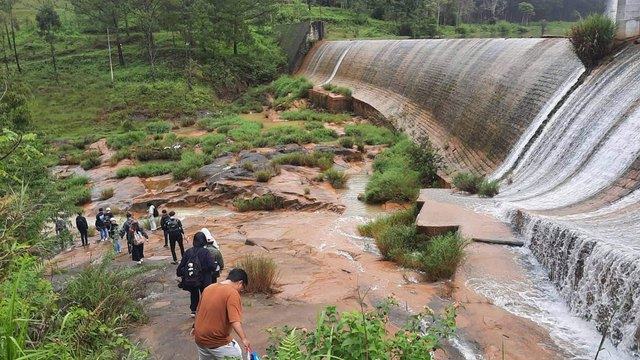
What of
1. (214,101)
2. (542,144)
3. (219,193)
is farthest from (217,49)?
(542,144)

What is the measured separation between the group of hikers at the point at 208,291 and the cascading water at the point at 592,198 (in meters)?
2.85

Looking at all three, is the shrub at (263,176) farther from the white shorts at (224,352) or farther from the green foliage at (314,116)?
the white shorts at (224,352)

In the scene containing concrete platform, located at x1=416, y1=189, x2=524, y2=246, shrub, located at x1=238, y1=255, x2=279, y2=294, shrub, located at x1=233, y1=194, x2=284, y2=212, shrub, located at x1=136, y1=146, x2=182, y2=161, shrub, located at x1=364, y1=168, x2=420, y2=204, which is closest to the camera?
shrub, located at x1=238, y1=255, x2=279, y2=294

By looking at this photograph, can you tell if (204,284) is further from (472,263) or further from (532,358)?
(472,263)

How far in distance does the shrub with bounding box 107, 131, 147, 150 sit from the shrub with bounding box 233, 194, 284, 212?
10759 mm

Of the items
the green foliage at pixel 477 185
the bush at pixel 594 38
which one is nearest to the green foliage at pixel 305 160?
the green foliage at pixel 477 185

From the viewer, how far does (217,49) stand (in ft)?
115

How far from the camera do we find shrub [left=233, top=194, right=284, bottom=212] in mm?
13023

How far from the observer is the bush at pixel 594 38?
11.3m

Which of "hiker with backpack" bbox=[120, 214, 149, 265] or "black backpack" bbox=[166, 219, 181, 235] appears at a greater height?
"black backpack" bbox=[166, 219, 181, 235]

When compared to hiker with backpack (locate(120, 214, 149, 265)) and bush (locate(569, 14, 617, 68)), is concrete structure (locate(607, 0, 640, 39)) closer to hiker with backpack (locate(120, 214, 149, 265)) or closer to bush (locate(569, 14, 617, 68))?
bush (locate(569, 14, 617, 68))

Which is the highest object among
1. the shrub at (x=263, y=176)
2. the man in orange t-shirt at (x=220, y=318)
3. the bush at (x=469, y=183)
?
the man in orange t-shirt at (x=220, y=318)

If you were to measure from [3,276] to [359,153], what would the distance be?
1465cm

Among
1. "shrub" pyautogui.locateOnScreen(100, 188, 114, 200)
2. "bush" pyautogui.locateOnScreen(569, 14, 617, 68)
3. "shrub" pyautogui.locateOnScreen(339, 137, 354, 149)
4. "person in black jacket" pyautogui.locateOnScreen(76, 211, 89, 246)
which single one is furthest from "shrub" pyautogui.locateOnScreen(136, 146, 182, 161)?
"bush" pyautogui.locateOnScreen(569, 14, 617, 68)
